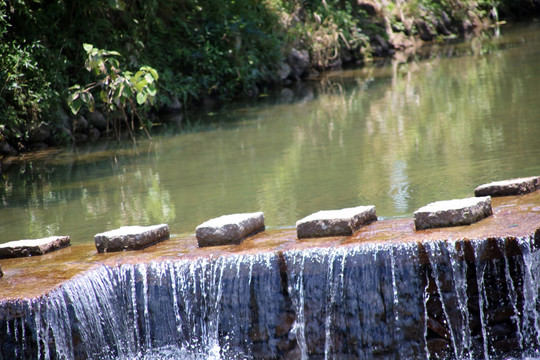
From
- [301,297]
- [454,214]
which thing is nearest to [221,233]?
[301,297]

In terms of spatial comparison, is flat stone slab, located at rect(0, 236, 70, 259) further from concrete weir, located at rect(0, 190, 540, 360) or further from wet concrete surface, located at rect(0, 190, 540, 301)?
concrete weir, located at rect(0, 190, 540, 360)

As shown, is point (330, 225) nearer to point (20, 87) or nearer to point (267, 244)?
point (267, 244)

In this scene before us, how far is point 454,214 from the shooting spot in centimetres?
432

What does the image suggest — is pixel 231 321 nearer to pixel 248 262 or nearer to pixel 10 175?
pixel 248 262

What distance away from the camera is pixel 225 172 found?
8.83 meters

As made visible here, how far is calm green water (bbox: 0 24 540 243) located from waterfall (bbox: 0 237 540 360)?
61.6 inches

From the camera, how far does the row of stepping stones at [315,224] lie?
171 inches

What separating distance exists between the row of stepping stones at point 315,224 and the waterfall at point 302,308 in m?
0.31

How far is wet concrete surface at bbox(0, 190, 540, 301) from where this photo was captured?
13.3 feet

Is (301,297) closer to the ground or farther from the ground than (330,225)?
closer to the ground

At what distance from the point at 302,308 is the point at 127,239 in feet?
4.99

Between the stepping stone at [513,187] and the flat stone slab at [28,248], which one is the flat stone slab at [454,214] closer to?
the stepping stone at [513,187]

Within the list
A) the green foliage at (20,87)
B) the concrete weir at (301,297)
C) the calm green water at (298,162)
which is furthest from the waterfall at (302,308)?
the green foliage at (20,87)

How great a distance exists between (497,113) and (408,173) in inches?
131
